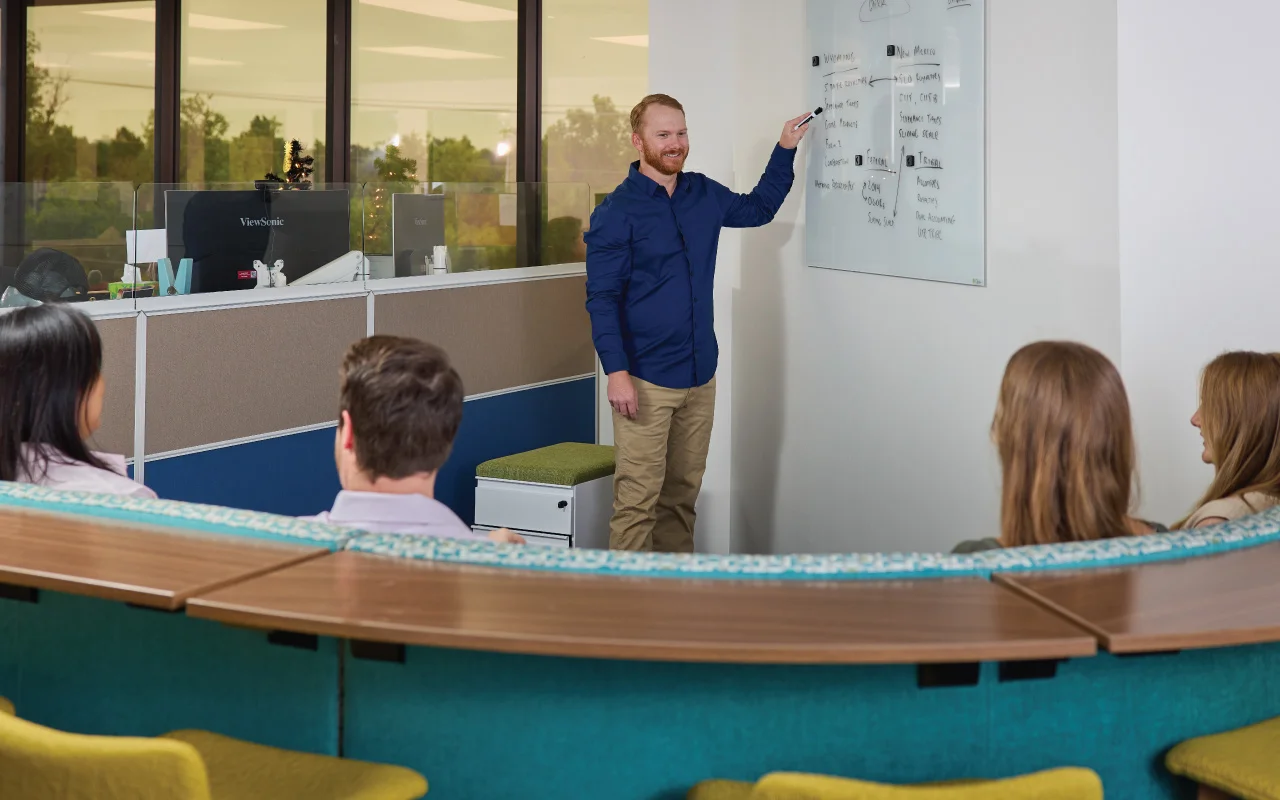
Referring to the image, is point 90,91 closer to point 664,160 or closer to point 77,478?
point 664,160

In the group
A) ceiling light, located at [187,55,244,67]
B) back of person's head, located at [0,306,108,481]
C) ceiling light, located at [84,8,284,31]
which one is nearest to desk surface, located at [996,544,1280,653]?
back of person's head, located at [0,306,108,481]

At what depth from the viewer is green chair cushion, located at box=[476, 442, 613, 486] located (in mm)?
4523

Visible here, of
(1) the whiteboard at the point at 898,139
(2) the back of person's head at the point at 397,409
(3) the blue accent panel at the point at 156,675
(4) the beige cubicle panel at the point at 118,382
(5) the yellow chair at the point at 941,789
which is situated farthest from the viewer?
(4) the beige cubicle panel at the point at 118,382

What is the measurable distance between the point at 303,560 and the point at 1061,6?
7.71 ft

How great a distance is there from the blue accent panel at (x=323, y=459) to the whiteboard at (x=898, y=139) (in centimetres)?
151

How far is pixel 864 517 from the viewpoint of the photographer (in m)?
4.10

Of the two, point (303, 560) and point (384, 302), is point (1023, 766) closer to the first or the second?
point (303, 560)

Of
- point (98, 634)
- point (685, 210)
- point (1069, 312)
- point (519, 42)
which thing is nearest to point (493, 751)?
point (98, 634)

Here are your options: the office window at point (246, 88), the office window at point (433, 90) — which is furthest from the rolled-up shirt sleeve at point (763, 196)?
the office window at point (246, 88)

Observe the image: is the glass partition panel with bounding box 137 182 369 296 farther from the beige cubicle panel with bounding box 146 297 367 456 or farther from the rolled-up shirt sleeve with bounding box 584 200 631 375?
→ the rolled-up shirt sleeve with bounding box 584 200 631 375

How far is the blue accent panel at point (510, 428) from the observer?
4949mm

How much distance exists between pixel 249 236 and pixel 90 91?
12.8 ft

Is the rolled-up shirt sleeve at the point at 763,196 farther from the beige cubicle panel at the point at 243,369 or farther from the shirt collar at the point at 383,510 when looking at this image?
the shirt collar at the point at 383,510

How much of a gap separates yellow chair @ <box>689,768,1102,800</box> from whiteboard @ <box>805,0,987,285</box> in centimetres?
223
